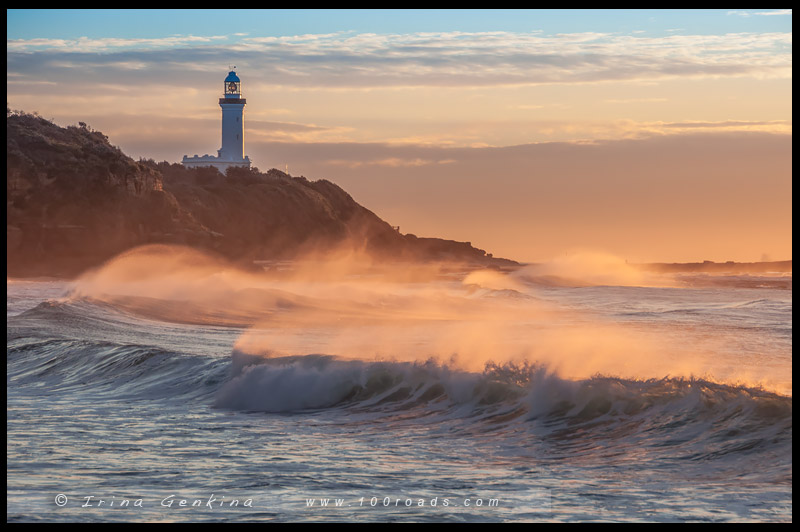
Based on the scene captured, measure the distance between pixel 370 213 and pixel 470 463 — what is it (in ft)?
293

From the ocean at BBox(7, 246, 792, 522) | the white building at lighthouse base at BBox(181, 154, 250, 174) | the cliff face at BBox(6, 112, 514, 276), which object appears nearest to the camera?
the ocean at BBox(7, 246, 792, 522)

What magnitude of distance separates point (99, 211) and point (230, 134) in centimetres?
3035

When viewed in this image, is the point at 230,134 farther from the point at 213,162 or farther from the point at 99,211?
the point at 99,211

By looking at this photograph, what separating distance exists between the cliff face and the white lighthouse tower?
22.7 ft

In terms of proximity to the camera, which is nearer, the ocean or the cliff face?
the ocean

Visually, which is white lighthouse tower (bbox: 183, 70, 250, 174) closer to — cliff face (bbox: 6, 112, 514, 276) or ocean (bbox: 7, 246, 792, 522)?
cliff face (bbox: 6, 112, 514, 276)

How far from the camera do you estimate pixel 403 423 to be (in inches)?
438

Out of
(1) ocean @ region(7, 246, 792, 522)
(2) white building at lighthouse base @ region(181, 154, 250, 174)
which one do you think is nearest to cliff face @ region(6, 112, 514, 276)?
(2) white building at lighthouse base @ region(181, 154, 250, 174)

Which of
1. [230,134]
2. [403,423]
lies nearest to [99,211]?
[230,134]

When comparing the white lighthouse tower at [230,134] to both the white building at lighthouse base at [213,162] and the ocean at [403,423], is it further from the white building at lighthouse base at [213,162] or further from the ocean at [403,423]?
the ocean at [403,423]

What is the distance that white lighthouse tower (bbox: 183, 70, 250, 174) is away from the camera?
289 feet

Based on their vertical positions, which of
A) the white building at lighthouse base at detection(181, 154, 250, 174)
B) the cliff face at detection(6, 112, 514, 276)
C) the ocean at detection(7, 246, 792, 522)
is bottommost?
the ocean at detection(7, 246, 792, 522)

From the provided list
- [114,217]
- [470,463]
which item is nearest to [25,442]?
[470,463]

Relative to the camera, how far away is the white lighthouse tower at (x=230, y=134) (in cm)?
8819
